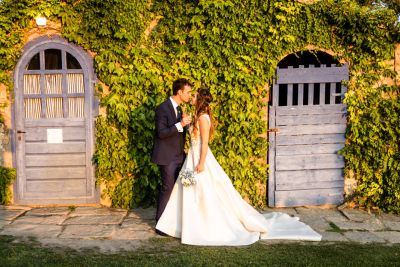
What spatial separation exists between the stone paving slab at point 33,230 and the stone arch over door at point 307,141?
3.51 m

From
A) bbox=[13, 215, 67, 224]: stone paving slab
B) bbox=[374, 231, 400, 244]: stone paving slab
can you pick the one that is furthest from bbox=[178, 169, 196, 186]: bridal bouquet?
bbox=[374, 231, 400, 244]: stone paving slab

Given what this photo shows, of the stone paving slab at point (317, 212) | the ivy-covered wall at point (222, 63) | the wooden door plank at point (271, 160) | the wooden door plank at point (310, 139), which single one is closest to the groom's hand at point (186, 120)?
the ivy-covered wall at point (222, 63)

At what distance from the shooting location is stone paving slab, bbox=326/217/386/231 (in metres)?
6.58

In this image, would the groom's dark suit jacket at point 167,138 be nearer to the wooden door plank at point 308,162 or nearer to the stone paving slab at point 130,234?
the stone paving slab at point 130,234

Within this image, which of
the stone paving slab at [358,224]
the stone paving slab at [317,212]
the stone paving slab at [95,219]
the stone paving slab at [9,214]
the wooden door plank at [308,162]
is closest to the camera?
the stone paving slab at [358,224]

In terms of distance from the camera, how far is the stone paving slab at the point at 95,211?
717cm

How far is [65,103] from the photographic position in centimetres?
750

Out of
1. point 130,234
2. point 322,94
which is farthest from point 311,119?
point 130,234

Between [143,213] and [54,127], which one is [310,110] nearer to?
[143,213]

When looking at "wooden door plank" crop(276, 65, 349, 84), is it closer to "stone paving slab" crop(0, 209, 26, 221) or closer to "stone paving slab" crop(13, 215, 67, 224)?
"stone paving slab" crop(13, 215, 67, 224)

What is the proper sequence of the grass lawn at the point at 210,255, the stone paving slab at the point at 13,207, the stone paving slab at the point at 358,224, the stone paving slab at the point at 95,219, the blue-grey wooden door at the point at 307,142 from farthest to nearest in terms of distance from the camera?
the blue-grey wooden door at the point at 307,142, the stone paving slab at the point at 13,207, the stone paving slab at the point at 95,219, the stone paving slab at the point at 358,224, the grass lawn at the point at 210,255

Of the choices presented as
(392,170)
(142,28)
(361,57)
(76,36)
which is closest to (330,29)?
(361,57)

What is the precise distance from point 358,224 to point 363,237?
24.8 inches

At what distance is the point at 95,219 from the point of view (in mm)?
6852
